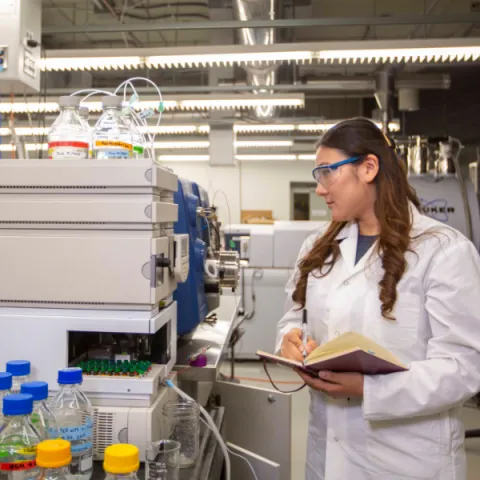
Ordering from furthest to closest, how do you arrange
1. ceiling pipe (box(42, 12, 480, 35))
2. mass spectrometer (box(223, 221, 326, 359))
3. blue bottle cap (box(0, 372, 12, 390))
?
1. mass spectrometer (box(223, 221, 326, 359))
2. ceiling pipe (box(42, 12, 480, 35))
3. blue bottle cap (box(0, 372, 12, 390))

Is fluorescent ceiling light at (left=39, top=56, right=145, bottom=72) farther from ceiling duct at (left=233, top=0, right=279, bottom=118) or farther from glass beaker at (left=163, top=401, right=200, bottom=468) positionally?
glass beaker at (left=163, top=401, right=200, bottom=468)

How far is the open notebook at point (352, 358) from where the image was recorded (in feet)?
3.48

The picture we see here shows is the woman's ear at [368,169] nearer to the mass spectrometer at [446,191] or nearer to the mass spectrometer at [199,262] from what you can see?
the mass spectrometer at [199,262]

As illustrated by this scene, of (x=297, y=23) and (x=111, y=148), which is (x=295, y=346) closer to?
(x=111, y=148)

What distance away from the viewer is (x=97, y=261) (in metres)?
1.17

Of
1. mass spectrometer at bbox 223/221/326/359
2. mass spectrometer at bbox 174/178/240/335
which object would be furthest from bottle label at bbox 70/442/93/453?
mass spectrometer at bbox 223/221/326/359

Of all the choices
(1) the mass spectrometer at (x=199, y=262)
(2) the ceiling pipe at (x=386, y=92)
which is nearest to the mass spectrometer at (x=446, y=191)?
(2) the ceiling pipe at (x=386, y=92)

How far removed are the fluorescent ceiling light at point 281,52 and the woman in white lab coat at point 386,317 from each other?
1691 mm

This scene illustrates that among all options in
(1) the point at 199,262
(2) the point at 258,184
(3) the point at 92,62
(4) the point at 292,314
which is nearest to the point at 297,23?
(3) the point at 92,62

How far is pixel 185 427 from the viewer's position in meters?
1.30

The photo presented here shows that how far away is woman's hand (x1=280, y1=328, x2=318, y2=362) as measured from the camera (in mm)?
1337

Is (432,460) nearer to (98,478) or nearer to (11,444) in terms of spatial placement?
(98,478)

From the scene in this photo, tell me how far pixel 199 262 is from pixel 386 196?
2.39 feet

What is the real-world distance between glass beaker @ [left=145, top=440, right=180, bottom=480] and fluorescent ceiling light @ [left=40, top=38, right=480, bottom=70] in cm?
233
